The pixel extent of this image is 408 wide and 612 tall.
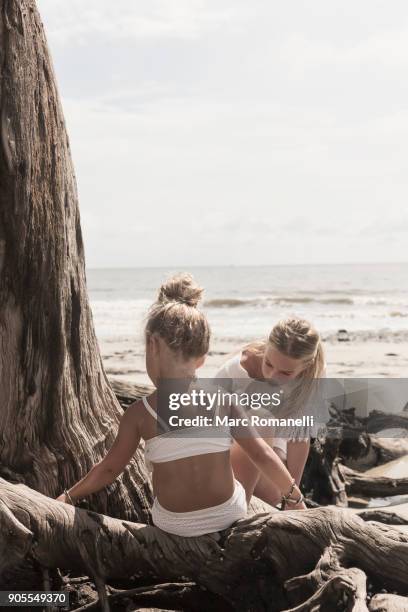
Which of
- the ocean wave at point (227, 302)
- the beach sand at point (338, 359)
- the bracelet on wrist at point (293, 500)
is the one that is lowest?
the ocean wave at point (227, 302)

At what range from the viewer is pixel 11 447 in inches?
146

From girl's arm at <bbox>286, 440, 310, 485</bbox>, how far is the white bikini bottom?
1.17 metres

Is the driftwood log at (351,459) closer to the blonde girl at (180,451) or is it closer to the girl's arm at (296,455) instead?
the girl's arm at (296,455)

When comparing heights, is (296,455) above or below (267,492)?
above

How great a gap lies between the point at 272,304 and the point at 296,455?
27084mm

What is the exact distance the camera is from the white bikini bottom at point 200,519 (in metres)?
3.34

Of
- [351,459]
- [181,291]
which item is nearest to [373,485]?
[351,459]

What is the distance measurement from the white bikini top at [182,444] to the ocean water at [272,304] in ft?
28.5

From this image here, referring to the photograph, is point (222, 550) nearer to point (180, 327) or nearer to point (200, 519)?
point (200, 519)

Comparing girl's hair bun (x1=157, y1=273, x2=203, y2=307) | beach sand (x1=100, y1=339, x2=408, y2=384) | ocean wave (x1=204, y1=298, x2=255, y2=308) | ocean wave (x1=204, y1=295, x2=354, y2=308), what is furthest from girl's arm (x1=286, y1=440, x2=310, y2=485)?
ocean wave (x1=204, y1=298, x2=255, y2=308)

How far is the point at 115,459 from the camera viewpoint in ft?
11.4

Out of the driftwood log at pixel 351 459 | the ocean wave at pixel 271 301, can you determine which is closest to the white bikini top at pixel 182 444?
the driftwood log at pixel 351 459

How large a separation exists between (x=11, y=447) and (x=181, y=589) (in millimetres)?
1020

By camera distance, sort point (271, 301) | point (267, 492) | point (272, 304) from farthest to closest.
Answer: point (271, 301), point (272, 304), point (267, 492)
